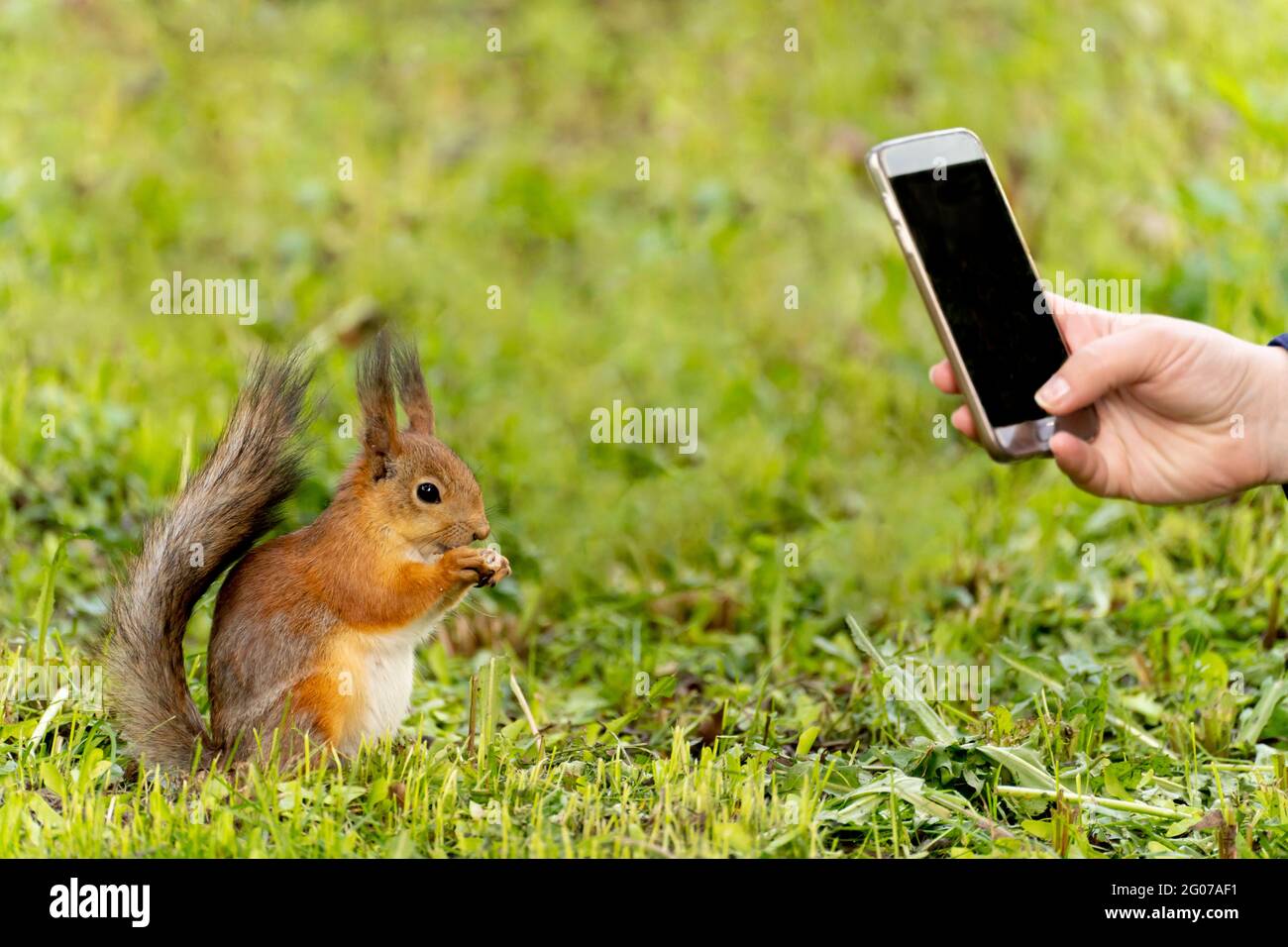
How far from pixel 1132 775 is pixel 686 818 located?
3.16ft

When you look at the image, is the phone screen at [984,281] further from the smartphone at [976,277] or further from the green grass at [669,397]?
the green grass at [669,397]

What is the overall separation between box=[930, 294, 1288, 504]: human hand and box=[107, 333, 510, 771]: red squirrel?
113cm

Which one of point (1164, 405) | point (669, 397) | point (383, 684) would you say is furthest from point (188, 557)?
point (669, 397)

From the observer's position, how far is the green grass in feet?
9.27

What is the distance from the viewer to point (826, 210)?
6273 millimetres

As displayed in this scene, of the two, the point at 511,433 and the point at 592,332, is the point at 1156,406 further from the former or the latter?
the point at 592,332

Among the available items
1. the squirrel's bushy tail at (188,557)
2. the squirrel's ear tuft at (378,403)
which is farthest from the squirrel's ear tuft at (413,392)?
the squirrel's bushy tail at (188,557)

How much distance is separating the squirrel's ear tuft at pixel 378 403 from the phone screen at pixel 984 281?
3.35 feet

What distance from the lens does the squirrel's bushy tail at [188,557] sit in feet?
9.38

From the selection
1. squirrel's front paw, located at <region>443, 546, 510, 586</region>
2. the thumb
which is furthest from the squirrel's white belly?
the thumb

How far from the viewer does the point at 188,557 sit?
286 cm

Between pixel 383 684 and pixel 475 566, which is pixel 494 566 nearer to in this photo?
pixel 475 566
